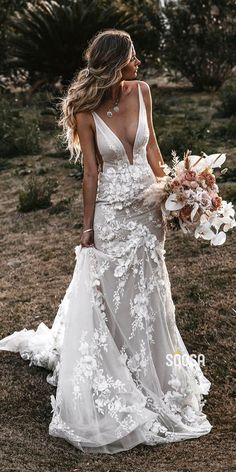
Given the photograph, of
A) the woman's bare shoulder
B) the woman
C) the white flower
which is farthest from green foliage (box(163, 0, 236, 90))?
the white flower

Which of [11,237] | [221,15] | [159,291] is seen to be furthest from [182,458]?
[221,15]

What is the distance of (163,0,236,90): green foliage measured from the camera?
14.3m

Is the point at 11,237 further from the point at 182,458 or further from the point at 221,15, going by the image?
the point at 221,15

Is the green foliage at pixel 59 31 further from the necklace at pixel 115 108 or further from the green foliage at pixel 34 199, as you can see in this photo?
the necklace at pixel 115 108

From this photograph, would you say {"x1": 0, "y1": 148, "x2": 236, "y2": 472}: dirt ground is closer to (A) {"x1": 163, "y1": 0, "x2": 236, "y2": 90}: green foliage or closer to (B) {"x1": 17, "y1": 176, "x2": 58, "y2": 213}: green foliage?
(B) {"x1": 17, "y1": 176, "x2": 58, "y2": 213}: green foliage

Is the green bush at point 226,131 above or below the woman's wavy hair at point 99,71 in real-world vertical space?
below

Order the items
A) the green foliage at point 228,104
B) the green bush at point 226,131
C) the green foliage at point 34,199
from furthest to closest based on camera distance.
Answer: the green foliage at point 228,104
the green bush at point 226,131
the green foliage at point 34,199

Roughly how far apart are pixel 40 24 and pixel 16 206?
532 cm

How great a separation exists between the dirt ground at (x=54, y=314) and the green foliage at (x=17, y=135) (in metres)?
0.82

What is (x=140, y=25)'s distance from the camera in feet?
48.4

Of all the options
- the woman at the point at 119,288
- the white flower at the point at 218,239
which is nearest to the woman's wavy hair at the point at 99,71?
the woman at the point at 119,288

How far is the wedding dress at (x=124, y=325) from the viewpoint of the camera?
5016 mm

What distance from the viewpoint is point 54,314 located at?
281 inches

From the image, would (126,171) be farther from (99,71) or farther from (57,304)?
(57,304)
